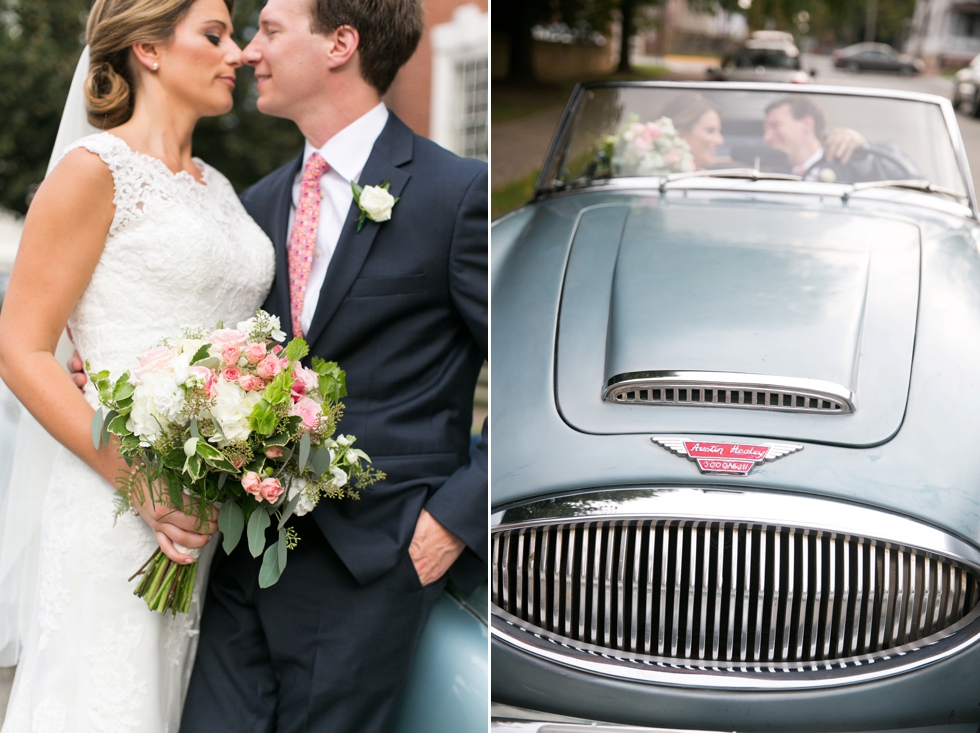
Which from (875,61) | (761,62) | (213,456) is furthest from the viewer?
(875,61)

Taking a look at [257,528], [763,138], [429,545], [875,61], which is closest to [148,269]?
[257,528]

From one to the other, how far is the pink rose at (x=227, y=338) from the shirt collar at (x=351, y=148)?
0.52 m

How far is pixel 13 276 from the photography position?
183cm

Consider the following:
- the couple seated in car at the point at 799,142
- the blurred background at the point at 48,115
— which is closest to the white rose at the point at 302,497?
the couple seated in car at the point at 799,142

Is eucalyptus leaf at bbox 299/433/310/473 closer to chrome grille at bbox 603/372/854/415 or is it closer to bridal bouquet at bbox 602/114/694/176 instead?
chrome grille at bbox 603/372/854/415

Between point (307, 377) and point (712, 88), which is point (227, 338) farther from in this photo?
point (712, 88)

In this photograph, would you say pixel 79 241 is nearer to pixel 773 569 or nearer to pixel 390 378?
pixel 390 378

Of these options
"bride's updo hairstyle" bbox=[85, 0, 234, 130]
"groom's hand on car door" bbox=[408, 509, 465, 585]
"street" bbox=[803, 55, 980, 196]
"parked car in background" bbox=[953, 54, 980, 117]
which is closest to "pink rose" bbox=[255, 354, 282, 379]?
"groom's hand on car door" bbox=[408, 509, 465, 585]

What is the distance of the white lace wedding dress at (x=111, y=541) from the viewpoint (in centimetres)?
194

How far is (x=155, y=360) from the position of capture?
1.72m

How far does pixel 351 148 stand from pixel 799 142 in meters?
1.93

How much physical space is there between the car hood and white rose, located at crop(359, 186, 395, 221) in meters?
0.58

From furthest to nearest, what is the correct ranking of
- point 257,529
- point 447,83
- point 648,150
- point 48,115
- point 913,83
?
1. point 913,83
2. point 48,115
3. point 648,150
4. point 447,83
5. point 257,529

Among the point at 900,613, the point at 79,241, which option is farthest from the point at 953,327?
the point at 79,241
